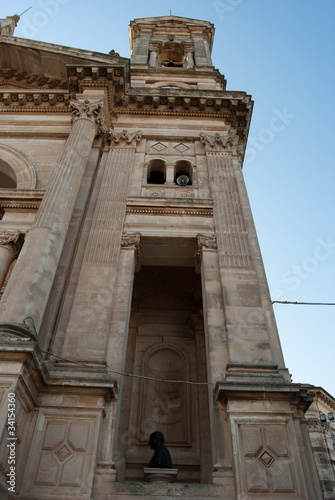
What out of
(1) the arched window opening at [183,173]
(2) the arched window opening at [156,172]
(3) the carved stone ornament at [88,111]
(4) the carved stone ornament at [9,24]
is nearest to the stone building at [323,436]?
(1) the arched window opening at [183,173]

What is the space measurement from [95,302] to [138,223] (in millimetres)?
3482

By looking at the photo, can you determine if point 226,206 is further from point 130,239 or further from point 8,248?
point 8,248

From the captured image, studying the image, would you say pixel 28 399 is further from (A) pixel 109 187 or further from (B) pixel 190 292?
(B) pixel 190 292

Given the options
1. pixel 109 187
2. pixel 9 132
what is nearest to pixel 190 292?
pixel 109 187

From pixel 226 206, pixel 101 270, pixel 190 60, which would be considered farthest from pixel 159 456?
pixel 190 60

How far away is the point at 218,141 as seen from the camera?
16828 millimetres

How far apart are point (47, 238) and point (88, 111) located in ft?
22.8

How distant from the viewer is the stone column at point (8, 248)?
12023mm

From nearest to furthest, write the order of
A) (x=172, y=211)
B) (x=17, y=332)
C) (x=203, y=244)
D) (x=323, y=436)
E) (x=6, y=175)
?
(x=17, y=332) → (x=203, y=244) → (x=172, y=211) → (x=6, y=175) → (x=323, y=436)

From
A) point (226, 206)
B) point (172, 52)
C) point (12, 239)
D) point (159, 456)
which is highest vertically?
point (172, 52)

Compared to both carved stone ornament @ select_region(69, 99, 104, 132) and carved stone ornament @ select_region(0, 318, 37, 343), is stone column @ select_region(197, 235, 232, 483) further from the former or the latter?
carved stone ornament @ select_region(69, 99, 104, 132)

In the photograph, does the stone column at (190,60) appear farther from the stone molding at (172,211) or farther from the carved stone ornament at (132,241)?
the carved stone ornament at (132,241)

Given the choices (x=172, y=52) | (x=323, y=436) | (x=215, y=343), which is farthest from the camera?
(x=172, y=52)

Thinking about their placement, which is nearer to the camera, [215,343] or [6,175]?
Result: [215,343]
